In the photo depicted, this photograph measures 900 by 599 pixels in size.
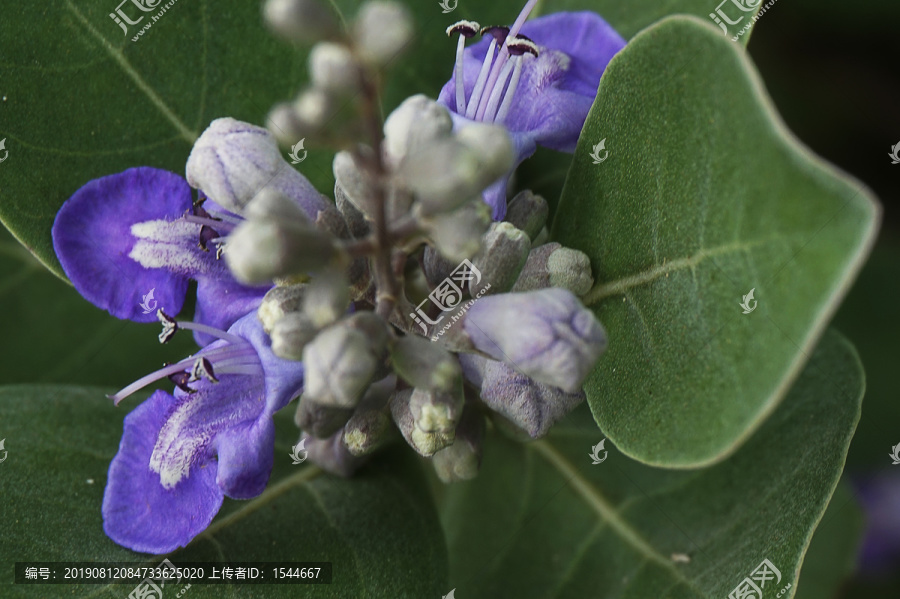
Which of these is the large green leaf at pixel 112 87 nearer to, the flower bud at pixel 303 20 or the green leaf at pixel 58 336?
the green leaf at pixel 58 336

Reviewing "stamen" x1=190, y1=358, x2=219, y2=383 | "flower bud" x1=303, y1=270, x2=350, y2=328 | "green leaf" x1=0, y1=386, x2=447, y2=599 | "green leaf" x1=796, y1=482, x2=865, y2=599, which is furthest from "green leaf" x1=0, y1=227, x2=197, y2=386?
"green leaf" x1=796, y1=482, x2=865, y2=599

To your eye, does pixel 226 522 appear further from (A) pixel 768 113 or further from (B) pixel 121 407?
(A) pixel 768 113

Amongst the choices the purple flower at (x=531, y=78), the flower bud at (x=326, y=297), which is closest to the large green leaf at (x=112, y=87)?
the purple flower at (x=531, y=78)

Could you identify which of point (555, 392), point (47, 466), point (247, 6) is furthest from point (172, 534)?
point (247, 6)

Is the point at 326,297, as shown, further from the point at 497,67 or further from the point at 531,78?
the point at 531,78

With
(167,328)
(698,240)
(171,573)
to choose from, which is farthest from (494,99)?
(171,573)

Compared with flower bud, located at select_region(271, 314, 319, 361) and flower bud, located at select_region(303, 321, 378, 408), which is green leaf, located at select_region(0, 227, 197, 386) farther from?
flower bud, located at select_region(303, 321, 378, 408)


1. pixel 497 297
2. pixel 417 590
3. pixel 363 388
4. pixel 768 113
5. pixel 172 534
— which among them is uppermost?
pixel 768 113
